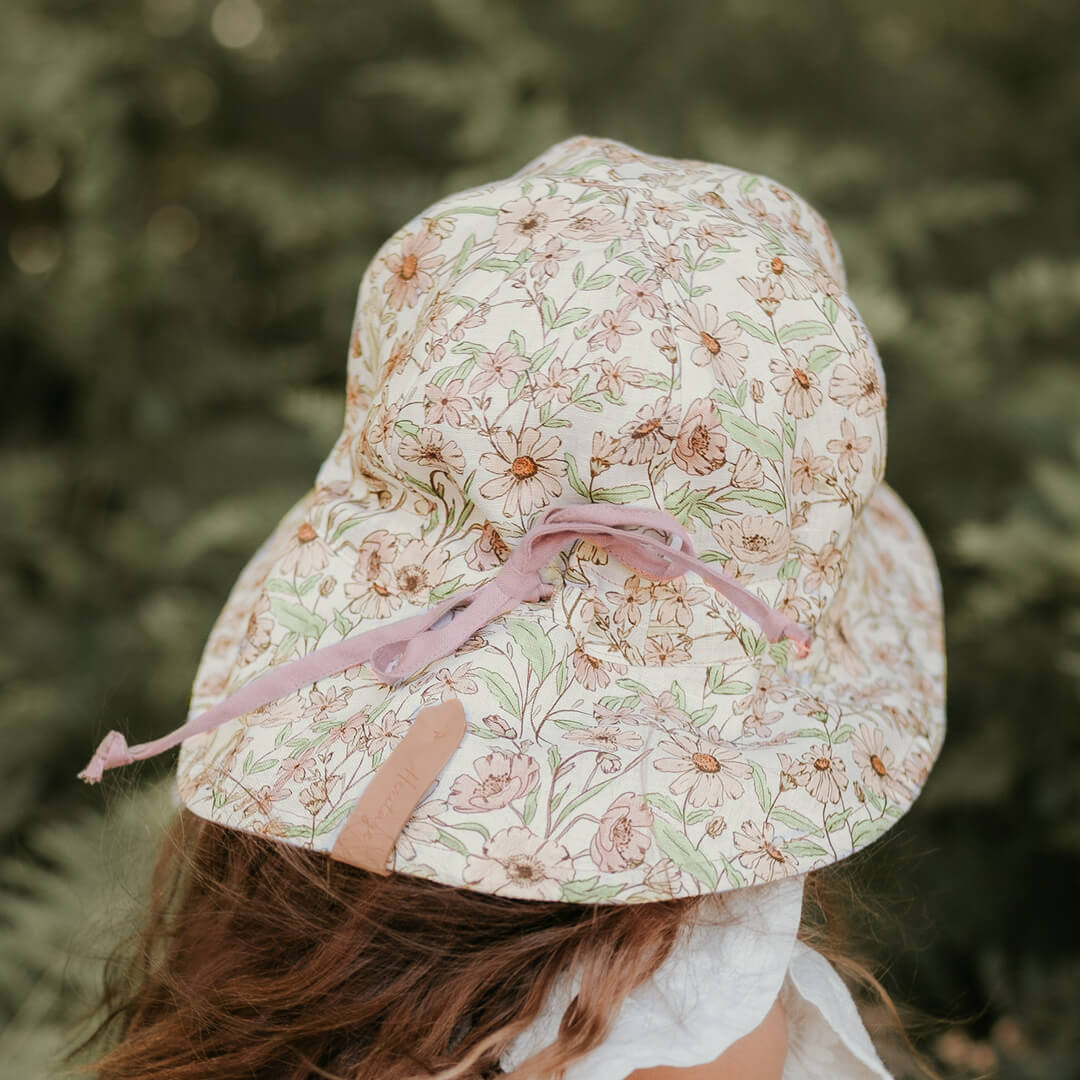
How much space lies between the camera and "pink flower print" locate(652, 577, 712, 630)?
80 centimetres

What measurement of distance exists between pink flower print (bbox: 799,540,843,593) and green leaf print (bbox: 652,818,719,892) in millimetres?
243

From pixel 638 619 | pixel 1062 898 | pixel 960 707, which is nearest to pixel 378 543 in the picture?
pixel 638 619

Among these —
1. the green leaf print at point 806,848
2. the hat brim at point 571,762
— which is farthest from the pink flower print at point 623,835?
the green leaf print at point 806,848

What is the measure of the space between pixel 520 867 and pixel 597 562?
0.23 m

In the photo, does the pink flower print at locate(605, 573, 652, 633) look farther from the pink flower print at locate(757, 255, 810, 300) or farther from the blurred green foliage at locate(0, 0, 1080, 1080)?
the blurred green foliage at locate(0, 0, 1080, 1080)

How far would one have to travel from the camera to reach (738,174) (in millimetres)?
961

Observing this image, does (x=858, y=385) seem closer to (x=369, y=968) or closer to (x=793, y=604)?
(x=793, y=604)

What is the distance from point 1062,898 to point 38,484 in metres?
2.04

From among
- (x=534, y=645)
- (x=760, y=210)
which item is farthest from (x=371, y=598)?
(x=760, y=210)

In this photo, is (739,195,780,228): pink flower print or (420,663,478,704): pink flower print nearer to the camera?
(420,663,478,704): pink flower print

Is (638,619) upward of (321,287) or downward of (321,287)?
upward

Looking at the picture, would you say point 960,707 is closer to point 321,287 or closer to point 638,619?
point 638,619

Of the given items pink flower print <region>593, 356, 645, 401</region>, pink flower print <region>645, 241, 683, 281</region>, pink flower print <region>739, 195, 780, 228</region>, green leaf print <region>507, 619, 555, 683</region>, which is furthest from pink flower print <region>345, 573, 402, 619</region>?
pink flower print <region>739, 195, 780, 228</region>

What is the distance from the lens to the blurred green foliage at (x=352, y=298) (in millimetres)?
1655
